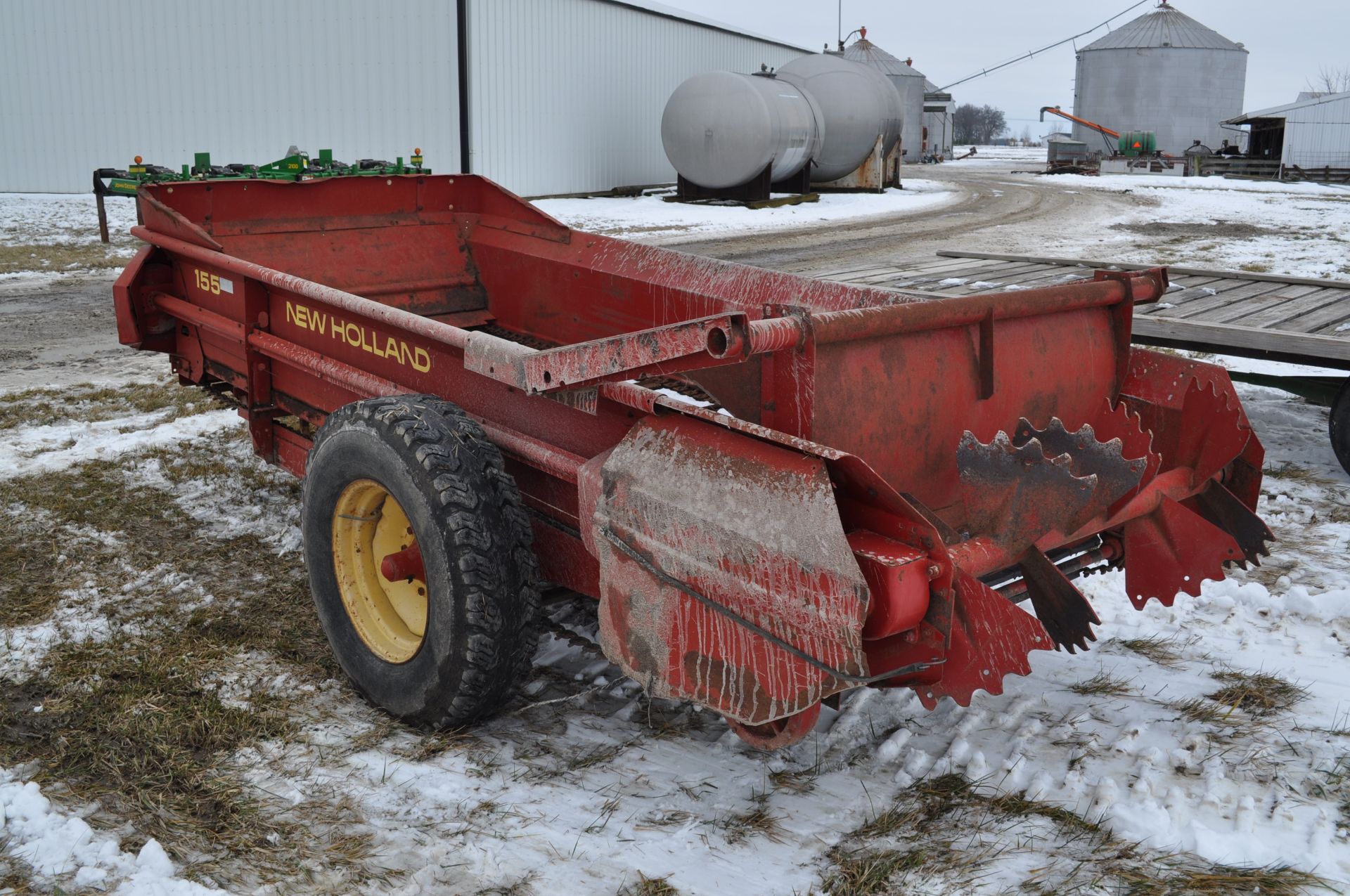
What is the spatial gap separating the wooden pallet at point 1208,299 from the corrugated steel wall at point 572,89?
12.3m

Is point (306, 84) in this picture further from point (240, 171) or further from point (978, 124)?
point (978, 124)

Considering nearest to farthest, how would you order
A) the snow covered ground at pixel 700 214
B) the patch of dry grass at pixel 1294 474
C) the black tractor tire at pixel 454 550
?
the black tractor tire at pixel 454 550
the patch of dry grass at pixel 1294 474
the snow covered ground at pixel 700 214

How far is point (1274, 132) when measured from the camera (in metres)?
35.5

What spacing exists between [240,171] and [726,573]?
7.35 m

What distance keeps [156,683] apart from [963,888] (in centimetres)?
228

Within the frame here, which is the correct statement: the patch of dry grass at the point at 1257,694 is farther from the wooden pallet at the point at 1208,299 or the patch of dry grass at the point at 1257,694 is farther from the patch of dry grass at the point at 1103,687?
the wooden pallet at the point at 1208,299

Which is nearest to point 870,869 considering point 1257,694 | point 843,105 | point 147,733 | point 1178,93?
point 1257,694

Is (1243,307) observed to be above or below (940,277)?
below

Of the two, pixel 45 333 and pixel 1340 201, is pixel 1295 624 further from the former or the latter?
pixel 1340 201

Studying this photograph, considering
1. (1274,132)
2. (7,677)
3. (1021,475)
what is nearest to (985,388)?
(1021,475)

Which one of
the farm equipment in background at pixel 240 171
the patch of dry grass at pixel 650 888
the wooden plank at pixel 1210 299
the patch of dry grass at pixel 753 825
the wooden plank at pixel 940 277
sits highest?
the farm equipment in background at pixel 240 171

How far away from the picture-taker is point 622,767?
2.82 m

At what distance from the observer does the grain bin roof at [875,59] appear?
125 feet

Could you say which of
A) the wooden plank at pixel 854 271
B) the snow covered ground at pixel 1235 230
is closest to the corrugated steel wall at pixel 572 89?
the snow covered ground at pixel 1235 230
